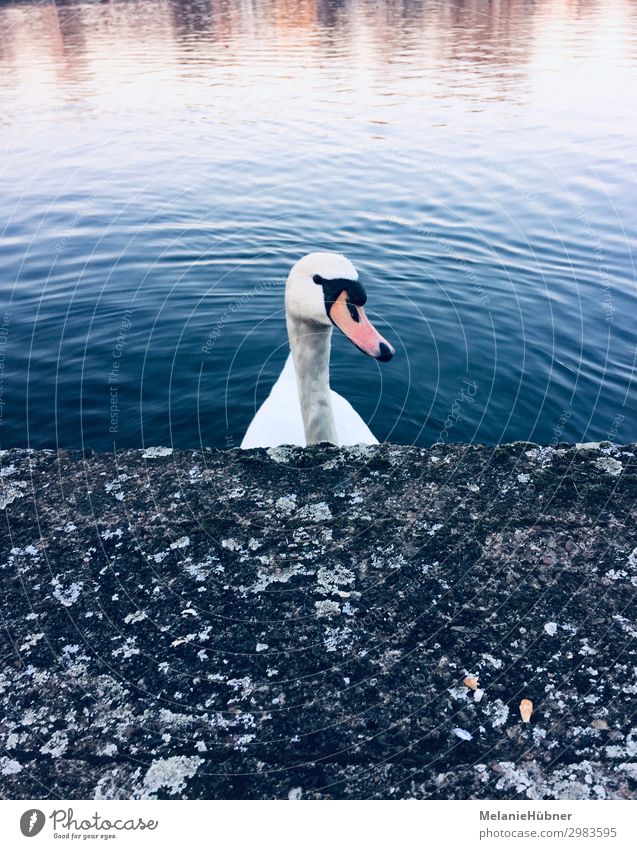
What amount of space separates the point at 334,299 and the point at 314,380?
82 cm

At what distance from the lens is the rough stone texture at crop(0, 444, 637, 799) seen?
1697mm

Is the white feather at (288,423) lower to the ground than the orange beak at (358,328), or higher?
lower

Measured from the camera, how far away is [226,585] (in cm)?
221

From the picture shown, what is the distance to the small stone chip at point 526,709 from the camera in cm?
177

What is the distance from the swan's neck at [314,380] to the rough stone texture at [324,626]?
10.8 ft

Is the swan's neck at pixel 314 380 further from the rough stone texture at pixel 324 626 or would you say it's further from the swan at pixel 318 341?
the rough stone texture at pixel 324 626

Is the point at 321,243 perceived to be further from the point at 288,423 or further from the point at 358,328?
the point at 358,328

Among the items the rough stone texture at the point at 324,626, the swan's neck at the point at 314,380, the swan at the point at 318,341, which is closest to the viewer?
the rough stone texture at the point at 324,626

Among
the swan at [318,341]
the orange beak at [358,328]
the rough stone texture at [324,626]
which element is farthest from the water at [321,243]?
the rough stone texture at [324,626]

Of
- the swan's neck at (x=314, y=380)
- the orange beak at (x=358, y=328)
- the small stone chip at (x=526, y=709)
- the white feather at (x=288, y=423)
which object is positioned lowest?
the white feather at (x=288, y=423)

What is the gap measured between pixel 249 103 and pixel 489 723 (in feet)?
88.5

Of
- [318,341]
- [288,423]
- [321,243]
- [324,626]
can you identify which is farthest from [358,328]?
[321,243]

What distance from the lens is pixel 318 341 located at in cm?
639
